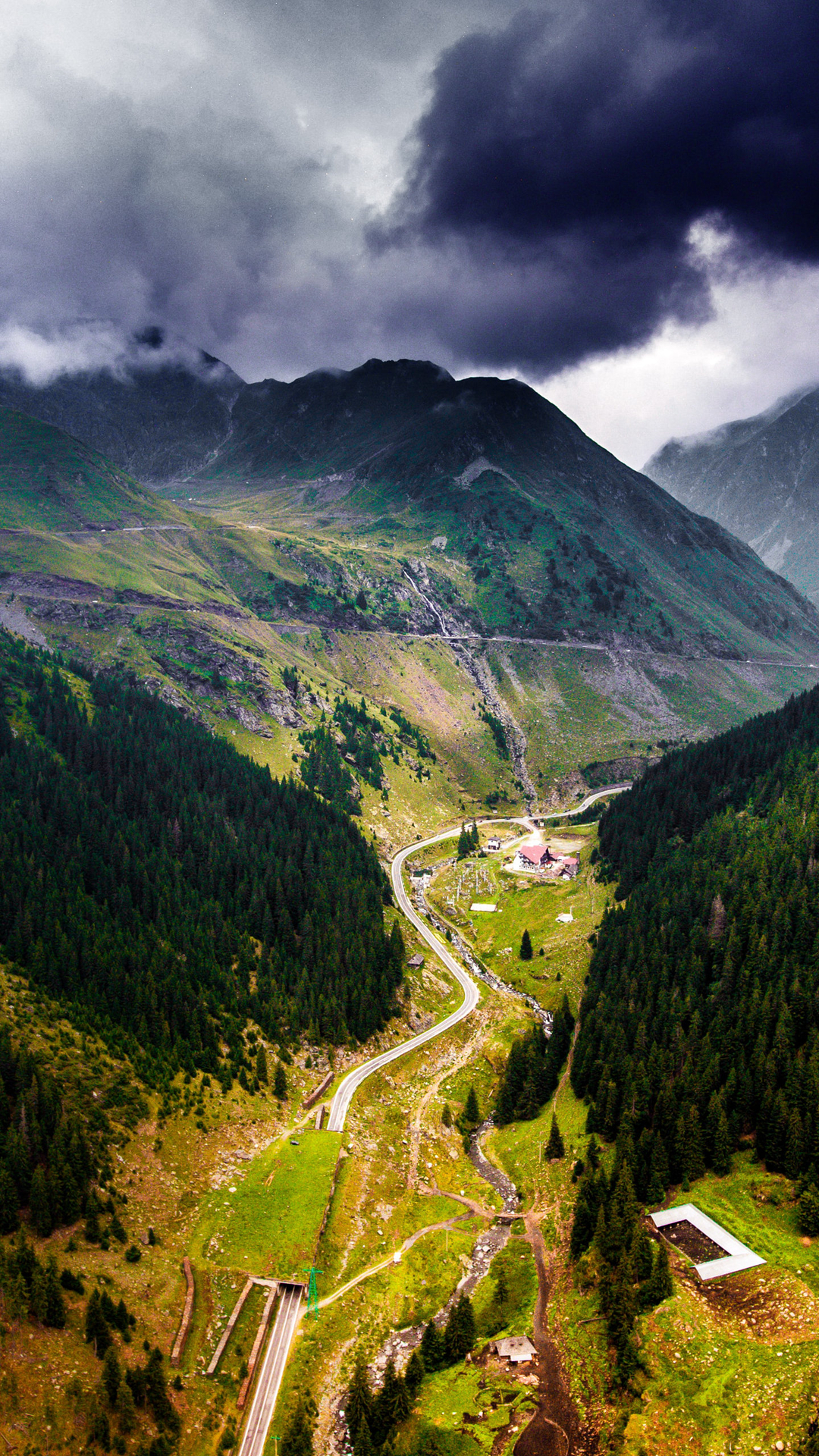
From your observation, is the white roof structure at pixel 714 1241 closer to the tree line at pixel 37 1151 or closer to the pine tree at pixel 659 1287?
the pine tree at pixel 659 1287

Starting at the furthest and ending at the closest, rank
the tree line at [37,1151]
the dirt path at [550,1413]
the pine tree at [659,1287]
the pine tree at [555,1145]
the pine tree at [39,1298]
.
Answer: the pine tree at [555,1145] < the tree line at [37,1151] < the pine tree at [659,1287] < the pine tree at [39,1298] < the dirt path at [550,1413]

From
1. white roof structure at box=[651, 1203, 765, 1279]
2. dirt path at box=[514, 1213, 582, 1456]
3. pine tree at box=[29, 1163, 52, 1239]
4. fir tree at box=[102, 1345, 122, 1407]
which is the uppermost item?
pine tree at box=[29, 1163, 52, 1239]

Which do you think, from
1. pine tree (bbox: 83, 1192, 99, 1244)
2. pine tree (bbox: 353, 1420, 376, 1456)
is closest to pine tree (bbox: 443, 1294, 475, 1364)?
pine tree (bbox: 353, 1420, 376, 1456)

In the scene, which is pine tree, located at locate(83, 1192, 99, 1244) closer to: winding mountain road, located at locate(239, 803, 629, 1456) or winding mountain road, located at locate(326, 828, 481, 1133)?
winding mountain road, located at locate(239, 803, 629, 1456)

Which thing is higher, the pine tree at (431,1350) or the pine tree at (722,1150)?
the pine tree at (722,1150)

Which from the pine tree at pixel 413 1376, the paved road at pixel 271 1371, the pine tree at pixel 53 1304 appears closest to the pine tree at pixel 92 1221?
the pine tree at pixel 53 1304

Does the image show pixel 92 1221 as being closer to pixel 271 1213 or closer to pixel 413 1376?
pixel 271 1213
